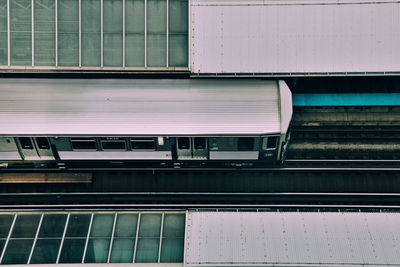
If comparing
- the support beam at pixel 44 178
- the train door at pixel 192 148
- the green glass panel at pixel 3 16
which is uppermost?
the green glass panel at pixel 3 16

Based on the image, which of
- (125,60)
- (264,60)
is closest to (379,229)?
(264,60)

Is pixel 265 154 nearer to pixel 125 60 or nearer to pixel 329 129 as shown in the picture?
pixel 329 129

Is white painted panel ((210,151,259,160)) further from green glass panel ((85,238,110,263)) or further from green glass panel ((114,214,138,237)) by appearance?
green glass panel ((85,238,110,263))

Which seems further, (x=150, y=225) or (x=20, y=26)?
(x=150, y=225)

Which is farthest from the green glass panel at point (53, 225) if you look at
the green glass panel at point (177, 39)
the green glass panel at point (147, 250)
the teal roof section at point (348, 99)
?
the teal roof section at point (348, 99)

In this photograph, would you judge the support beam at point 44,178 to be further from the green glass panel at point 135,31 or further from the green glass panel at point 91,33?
the green glass panel at point 135,31

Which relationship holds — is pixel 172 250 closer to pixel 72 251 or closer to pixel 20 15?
pixel 72 251

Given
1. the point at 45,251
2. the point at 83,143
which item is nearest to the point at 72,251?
the point at 45,251
